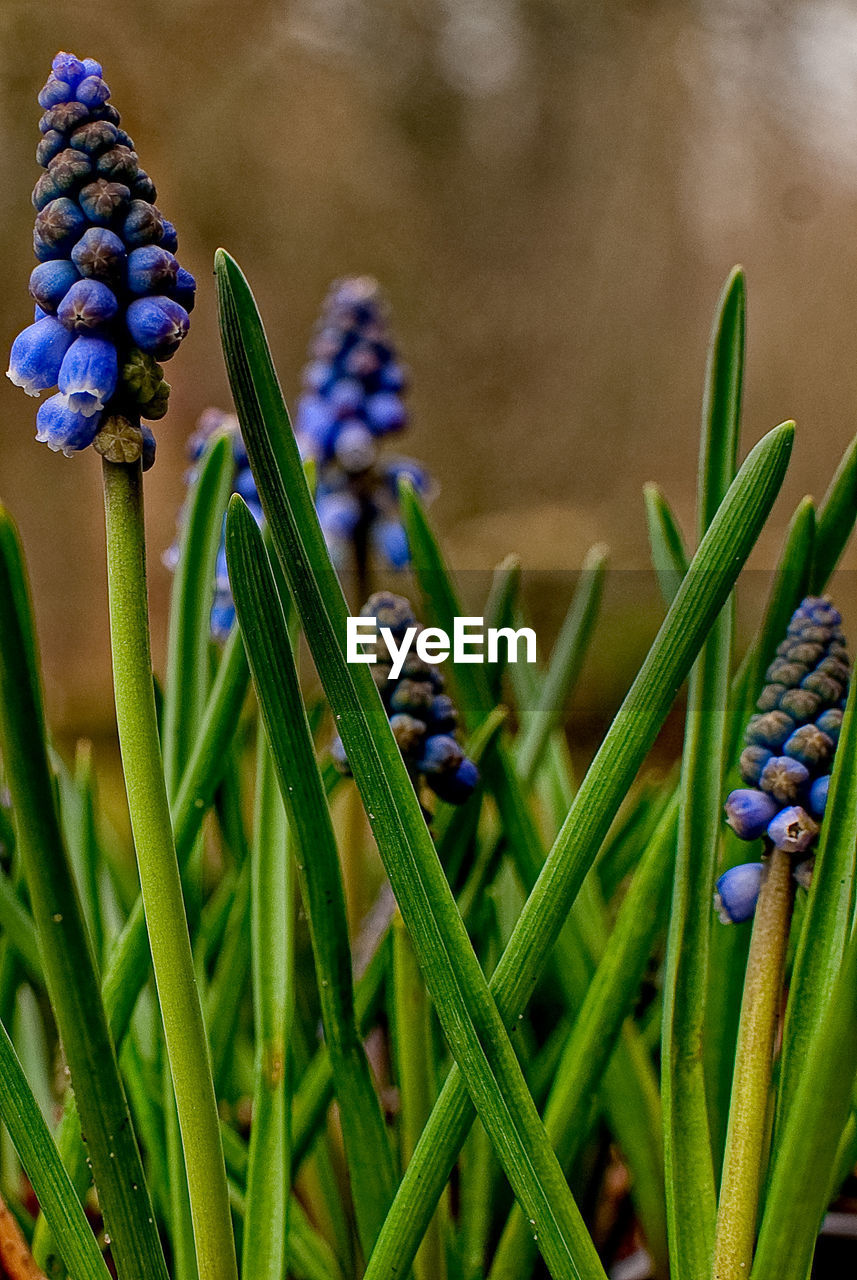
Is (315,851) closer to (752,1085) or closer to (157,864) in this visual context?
(157,864)

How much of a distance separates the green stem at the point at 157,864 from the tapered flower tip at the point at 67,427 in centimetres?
1

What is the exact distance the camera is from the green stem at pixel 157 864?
1.10ft

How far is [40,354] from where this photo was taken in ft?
1.16

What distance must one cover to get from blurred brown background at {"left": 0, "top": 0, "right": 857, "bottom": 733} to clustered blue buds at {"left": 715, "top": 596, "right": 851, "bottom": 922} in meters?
1.52

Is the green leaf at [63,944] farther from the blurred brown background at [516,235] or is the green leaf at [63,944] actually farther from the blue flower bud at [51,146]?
the blurred brown background at [516,235]

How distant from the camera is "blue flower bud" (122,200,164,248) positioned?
1.13 ft

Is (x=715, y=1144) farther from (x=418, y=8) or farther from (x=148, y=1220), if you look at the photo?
(x=418, y=8)

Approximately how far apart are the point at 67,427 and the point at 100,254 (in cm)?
5

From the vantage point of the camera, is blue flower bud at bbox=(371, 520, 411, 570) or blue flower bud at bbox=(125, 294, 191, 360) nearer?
blue flower bud at bbox=(125, 294, 191, 360)

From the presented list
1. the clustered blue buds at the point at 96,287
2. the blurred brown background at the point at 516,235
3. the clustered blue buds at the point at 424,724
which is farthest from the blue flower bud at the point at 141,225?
the blurred brown background at the point at 516,235

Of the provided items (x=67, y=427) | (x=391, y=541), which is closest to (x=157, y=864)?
(x=67, y=427)

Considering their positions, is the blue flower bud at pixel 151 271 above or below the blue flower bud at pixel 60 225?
below

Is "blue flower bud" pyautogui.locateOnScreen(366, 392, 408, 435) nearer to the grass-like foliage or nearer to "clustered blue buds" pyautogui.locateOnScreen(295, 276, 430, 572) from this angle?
"clustered blue buds" pyautogui.locateOnScreen(295, 276, 430, 572)

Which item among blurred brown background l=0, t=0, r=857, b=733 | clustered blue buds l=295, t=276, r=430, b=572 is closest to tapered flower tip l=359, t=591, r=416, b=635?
clustered blue buds l=295, t=276, r=430, b=572
